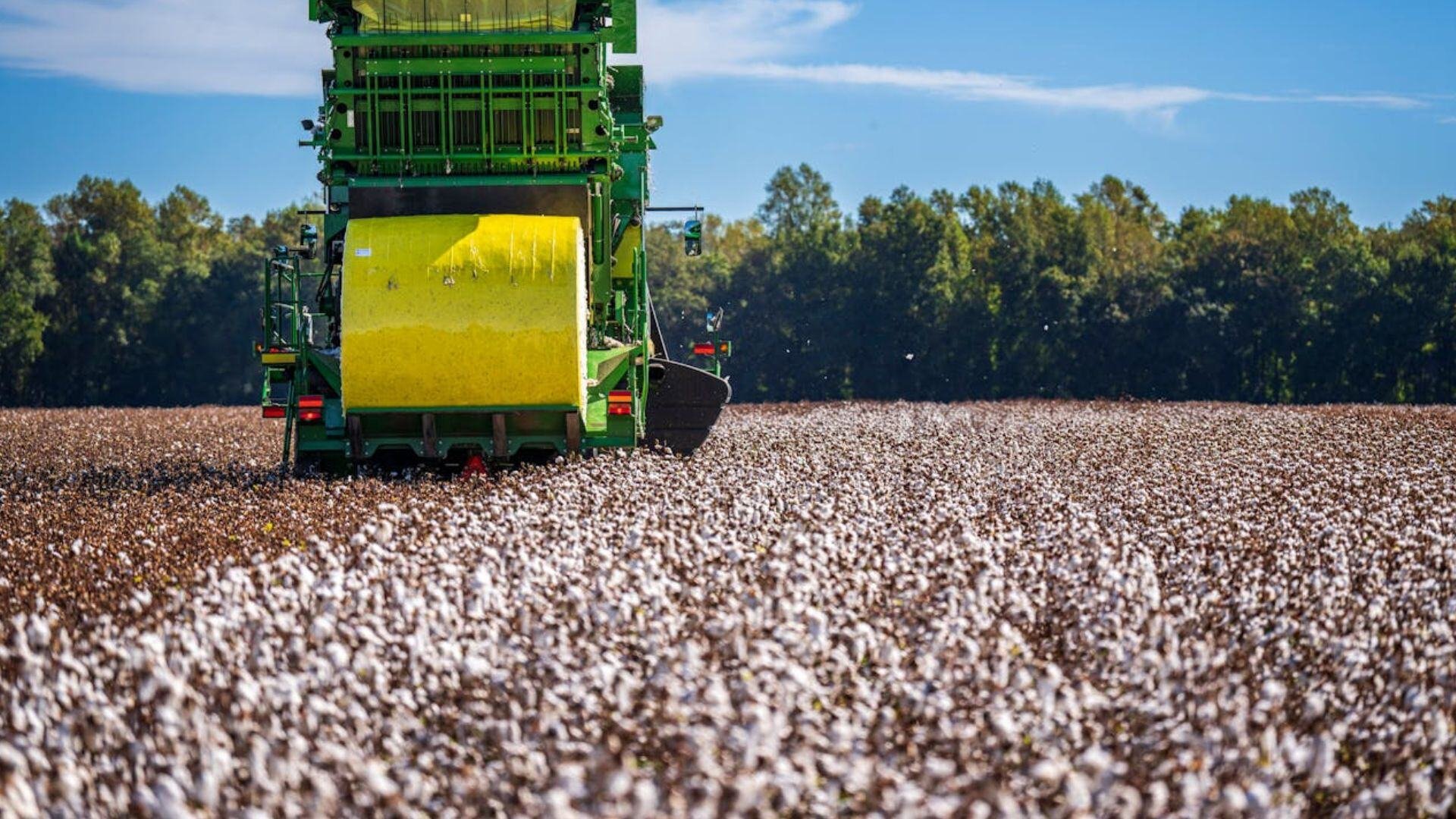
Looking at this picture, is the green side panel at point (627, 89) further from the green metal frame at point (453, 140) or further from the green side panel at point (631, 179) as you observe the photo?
the green metal frame at point (453, 140)

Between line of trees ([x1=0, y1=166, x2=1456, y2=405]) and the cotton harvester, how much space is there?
46412 millimetres

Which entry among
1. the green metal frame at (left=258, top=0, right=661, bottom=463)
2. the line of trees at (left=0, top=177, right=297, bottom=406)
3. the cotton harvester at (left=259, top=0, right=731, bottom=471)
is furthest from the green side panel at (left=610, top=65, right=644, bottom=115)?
the line of trees at (left=0, top=177, right=297, bottom=406)

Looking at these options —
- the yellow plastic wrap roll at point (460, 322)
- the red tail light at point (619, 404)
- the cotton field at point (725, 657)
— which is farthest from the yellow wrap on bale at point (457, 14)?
the cotton field at point (725, 657)

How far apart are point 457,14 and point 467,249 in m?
2.93

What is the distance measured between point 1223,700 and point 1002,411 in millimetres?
39194

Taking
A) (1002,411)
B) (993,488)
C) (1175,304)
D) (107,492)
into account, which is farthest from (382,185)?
(1175,304)

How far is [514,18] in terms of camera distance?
744 inches

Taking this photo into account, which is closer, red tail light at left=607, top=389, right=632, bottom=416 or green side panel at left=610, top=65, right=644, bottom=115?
red tail light at left=607, top=389, right=632, bottom=416

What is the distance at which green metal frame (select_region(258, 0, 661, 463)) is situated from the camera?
18.4 m

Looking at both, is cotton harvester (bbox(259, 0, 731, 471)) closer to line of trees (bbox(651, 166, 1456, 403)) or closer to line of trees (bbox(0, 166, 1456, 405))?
line of trees (bbox(0, 166, 1456, 405))

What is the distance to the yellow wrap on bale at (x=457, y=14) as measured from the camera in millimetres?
18828

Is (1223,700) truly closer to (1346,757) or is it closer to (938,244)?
(1346,757)

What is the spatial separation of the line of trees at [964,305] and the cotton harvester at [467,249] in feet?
152

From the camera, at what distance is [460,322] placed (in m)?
16.9
